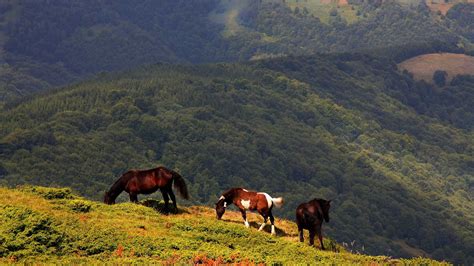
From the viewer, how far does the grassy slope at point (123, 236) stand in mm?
30516

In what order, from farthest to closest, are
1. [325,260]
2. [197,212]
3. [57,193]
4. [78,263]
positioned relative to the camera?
[197,212], [57,193], [325,260], [78,263]

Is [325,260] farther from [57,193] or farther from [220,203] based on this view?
[57,193]

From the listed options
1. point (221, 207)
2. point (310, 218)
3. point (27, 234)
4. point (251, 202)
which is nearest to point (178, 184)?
point (221, 207)

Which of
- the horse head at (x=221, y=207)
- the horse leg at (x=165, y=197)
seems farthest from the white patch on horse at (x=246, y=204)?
the horse leg at (x=165, y=197)

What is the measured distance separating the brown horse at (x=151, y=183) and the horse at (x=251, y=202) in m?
2.51

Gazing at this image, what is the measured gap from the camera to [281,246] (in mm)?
37562

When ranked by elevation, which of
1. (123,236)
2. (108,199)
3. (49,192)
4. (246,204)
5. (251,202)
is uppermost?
(123,236)

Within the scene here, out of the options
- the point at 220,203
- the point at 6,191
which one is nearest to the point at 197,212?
the point at 220,203

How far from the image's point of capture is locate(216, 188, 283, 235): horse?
42.3 metres

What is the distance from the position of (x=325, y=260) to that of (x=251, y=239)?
187 inches

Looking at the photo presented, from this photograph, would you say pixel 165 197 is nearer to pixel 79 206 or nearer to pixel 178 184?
pixel 178 184

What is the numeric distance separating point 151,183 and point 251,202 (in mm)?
6508

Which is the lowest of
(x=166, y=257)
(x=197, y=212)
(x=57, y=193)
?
(x=197, y=212)

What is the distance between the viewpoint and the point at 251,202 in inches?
1687
